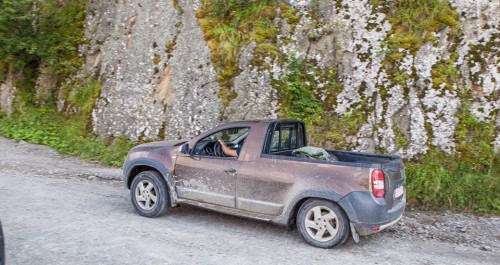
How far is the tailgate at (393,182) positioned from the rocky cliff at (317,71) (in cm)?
276

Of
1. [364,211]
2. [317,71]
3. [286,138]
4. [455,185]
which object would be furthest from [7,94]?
[455,185]

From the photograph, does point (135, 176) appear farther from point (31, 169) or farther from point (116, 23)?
point (116, 23)

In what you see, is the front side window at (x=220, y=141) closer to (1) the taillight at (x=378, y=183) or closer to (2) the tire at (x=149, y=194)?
(2) the tire at (x=149, y=194)

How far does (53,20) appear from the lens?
1347 centimetres

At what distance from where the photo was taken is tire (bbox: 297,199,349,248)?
5.76 m

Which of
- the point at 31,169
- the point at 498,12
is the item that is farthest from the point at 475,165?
the point at 31,169

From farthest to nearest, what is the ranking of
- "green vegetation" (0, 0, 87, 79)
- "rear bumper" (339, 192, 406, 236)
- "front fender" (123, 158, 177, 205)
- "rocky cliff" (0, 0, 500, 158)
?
"green vegetation" (0, 0, 87, 79), "rocky cliff" (0, 0, 500, 158), "front fender" (123, 158, 177, 205), "rear bumper" (339, 192, 406, 236)

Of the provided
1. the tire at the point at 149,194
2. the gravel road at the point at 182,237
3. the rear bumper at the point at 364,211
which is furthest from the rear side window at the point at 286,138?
the tire at the point at 149,194

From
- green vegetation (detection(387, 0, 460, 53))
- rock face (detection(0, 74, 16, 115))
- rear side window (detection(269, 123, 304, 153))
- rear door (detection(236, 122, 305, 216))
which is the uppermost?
green vegetation (detection(387, 0, 460, 53))

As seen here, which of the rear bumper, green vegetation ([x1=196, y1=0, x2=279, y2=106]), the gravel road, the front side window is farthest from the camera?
green vegetation ([x1=196, y1=0, x2=279, y2=106])

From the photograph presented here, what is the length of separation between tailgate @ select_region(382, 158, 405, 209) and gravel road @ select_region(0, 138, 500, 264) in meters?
0.65

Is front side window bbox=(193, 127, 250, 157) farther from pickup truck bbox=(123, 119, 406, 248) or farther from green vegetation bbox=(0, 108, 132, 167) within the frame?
green vegetation bbox=(0, 108, 132, 167)

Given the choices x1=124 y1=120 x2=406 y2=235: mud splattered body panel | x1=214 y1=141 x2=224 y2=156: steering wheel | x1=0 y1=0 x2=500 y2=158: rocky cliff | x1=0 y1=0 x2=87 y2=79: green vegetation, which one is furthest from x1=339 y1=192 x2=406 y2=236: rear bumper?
x1=0 y1=0 x2=87 y2=79: green vegetation

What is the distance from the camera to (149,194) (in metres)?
7.04
